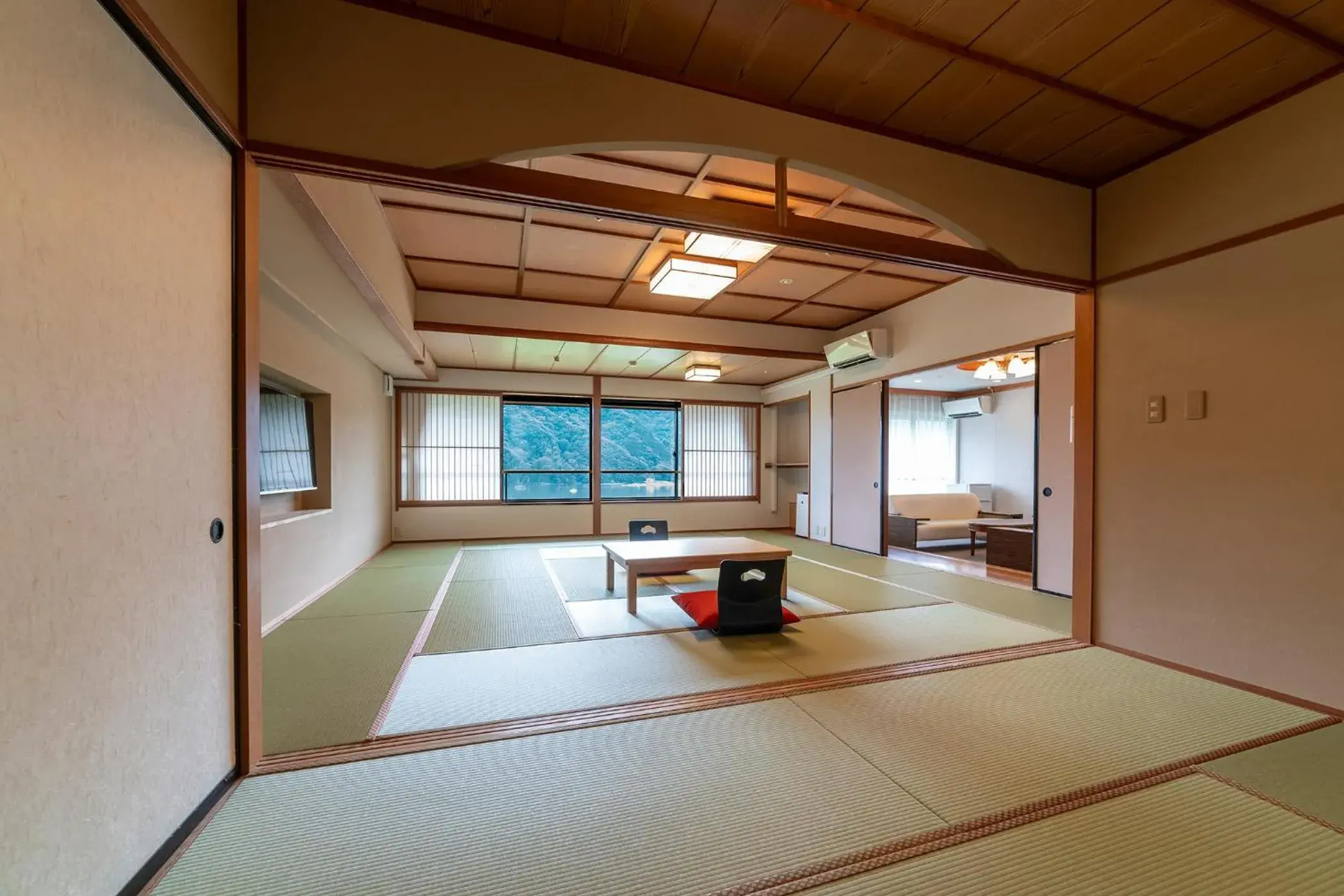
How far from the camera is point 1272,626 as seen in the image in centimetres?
235

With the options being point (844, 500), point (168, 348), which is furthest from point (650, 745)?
point (844, 500)

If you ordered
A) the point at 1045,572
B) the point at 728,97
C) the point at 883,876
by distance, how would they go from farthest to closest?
1. the point at 1045,572
2. the point at 728,97
3. the point at 883,876

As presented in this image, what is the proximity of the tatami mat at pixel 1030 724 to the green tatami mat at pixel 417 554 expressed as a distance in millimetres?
4589

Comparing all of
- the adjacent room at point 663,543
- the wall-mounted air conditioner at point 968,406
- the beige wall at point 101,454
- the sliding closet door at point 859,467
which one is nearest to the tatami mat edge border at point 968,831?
the adjacent room at point 663,543

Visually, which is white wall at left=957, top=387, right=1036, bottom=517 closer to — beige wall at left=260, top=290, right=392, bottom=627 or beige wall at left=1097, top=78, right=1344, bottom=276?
beige wall at left=1097, top=78, right=1344, bottom=276

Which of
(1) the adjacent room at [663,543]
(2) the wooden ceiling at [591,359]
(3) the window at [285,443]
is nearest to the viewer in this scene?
(1) the adjacent room at [663,543]

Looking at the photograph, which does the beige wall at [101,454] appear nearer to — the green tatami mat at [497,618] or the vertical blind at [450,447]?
the green tatami mat at [497,618]

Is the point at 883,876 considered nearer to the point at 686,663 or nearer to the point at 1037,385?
the point at 686,663

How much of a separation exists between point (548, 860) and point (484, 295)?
4.85 m

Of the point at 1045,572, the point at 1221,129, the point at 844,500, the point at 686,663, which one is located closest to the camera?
the point at 1221,129

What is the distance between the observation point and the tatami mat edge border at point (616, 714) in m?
1.91

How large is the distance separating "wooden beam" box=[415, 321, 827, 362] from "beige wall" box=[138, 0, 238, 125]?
337 centimetres

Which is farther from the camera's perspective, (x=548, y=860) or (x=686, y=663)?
(x=686, y=663)

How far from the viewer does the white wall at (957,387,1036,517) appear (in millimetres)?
8148
